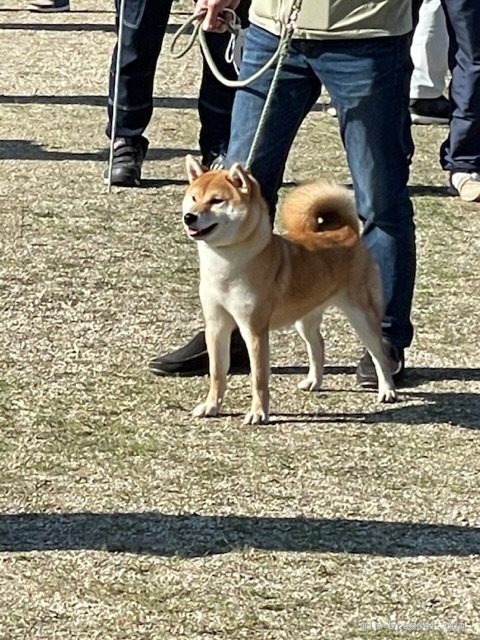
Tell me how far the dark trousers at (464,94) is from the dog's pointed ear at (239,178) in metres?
3.16

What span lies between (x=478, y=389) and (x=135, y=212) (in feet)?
7.79

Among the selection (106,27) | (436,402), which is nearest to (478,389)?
(436,402)

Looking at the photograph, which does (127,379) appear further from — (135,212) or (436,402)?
(135,212)

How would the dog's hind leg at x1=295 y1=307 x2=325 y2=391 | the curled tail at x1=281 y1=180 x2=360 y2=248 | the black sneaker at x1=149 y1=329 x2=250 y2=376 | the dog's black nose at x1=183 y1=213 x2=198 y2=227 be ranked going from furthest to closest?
the black sneaker at x1=149 y1=329 x2=250 y2=376
the dog's hind leg at x1=295 y1=307 x2=325 y2=391
the curled tail at x1=281 y1=180 x2=360 y2=248
the dog's black nose at x1=183 y1=213 x2=198 y2=227

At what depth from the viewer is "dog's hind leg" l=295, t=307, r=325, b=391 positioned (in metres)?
5.08

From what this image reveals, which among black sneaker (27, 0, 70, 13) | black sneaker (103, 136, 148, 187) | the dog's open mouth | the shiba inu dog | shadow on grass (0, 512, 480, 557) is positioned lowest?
black sneaker (27, 0, 70, 13)

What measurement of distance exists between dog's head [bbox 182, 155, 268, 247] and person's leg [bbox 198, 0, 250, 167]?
2723mm

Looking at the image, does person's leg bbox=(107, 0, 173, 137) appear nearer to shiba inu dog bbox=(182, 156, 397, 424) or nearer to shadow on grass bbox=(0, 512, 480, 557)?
shiba inu dog bbox=(182, 156, 397, 424)

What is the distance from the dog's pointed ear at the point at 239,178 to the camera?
4.52 metres

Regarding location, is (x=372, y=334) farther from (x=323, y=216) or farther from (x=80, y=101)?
(x=80, y=101)

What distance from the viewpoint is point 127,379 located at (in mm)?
5148

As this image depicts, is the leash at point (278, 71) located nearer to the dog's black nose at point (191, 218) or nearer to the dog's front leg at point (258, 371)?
the dog's black nose at point (191, 218)

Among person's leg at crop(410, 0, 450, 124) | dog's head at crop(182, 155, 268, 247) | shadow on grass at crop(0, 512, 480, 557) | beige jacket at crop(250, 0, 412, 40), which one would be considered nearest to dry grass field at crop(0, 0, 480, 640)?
shadow on grass at crop(0, 512, 480, 557)

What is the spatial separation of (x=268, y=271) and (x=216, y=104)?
9.22 ft
